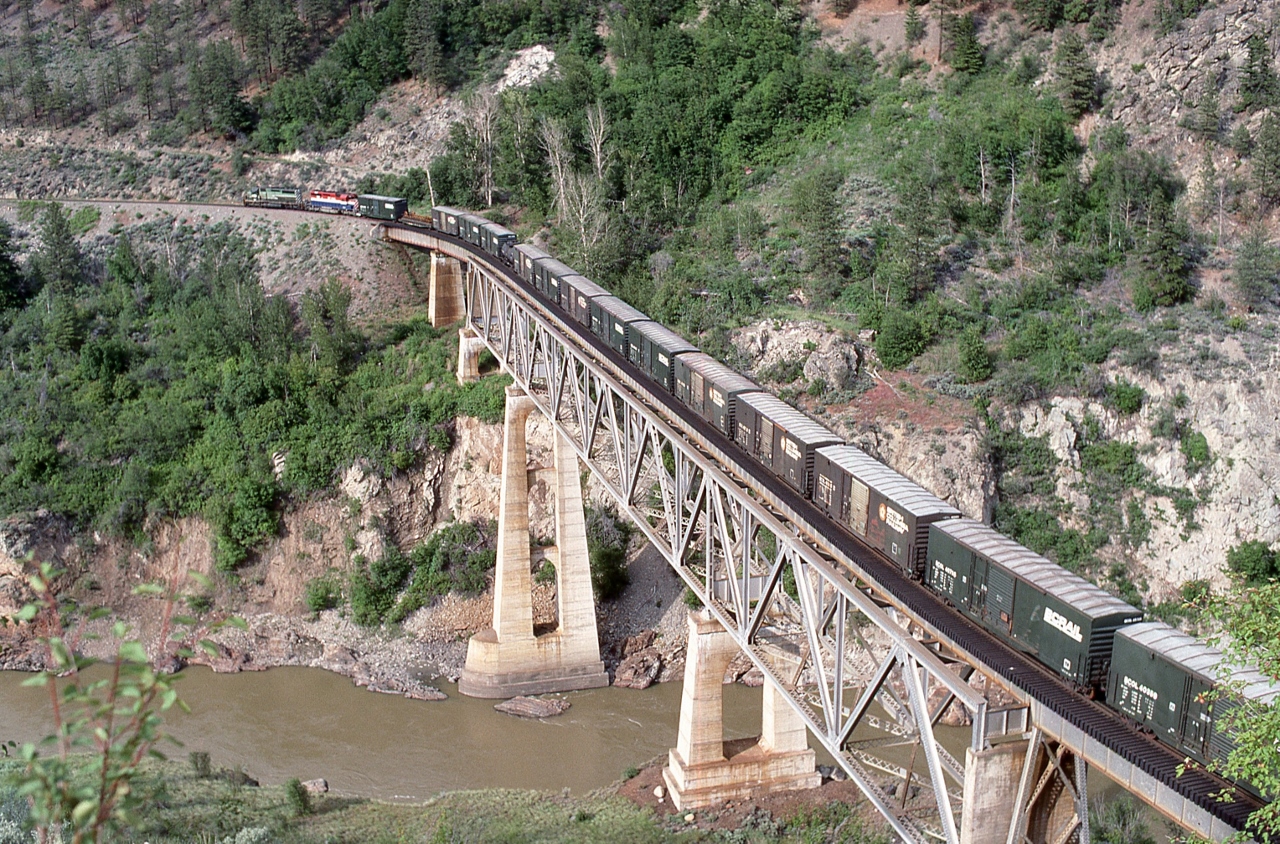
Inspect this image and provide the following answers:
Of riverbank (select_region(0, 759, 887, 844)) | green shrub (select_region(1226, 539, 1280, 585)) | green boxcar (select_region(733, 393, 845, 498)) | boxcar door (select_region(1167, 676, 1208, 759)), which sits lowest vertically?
riverbank (select_region(0, 759, 887, 844))

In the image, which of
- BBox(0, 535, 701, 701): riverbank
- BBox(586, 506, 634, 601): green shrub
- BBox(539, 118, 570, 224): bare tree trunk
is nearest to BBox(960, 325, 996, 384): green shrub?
BBox(0, 535, 701, 701): riverbank

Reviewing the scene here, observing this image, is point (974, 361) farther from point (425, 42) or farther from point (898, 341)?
point (425, 42)

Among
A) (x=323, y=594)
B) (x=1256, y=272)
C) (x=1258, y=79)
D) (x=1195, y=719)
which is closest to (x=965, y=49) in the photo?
(x=1258, y=79)

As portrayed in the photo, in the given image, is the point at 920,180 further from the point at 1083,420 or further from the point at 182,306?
the point at 182,306

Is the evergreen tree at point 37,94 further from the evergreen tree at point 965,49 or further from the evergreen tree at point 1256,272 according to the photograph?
the evergreen tree at point 1256,272

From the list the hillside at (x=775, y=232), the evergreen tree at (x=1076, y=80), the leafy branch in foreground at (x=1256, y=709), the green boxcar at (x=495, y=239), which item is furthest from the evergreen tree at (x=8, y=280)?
the leafy branch in foreground at (x=1256, y=709)

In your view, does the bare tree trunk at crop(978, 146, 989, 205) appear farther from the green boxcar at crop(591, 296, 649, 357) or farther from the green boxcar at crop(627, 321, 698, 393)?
the green boxcar at crop(627, 321, 698, 393)
